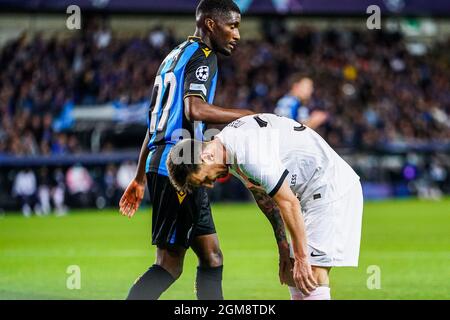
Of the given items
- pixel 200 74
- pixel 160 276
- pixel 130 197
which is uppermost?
pixel 200 74

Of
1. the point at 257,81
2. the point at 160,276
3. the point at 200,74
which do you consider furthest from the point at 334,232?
the point at 257,81

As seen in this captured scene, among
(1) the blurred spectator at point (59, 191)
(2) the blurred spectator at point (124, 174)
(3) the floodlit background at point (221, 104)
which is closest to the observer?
(3) the floodlit background at point (221, 104)

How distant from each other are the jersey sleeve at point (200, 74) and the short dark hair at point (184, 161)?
27.6 inches

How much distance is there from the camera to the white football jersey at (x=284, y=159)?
576cm

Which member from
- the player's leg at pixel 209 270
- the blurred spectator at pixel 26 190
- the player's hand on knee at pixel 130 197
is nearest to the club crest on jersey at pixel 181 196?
the player's leg at pixel 209 270

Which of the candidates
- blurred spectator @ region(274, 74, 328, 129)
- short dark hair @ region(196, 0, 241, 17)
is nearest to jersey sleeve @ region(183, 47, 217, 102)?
short dark hair @ region(196, 0, 241, 17)

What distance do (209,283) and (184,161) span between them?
4.80 feet

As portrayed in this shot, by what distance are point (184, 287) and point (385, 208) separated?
14.8 m

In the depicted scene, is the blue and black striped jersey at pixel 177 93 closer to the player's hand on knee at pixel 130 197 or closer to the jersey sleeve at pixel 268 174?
the player's hand on knee at pixel 130 197

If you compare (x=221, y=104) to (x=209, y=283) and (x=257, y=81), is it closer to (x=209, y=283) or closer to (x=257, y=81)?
(x=257, y=81)

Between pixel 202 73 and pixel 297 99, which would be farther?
pixel 297 99

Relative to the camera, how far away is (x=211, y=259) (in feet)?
22.9

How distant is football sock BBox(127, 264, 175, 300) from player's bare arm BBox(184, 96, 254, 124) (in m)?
1.18

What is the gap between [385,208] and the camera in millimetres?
24266
